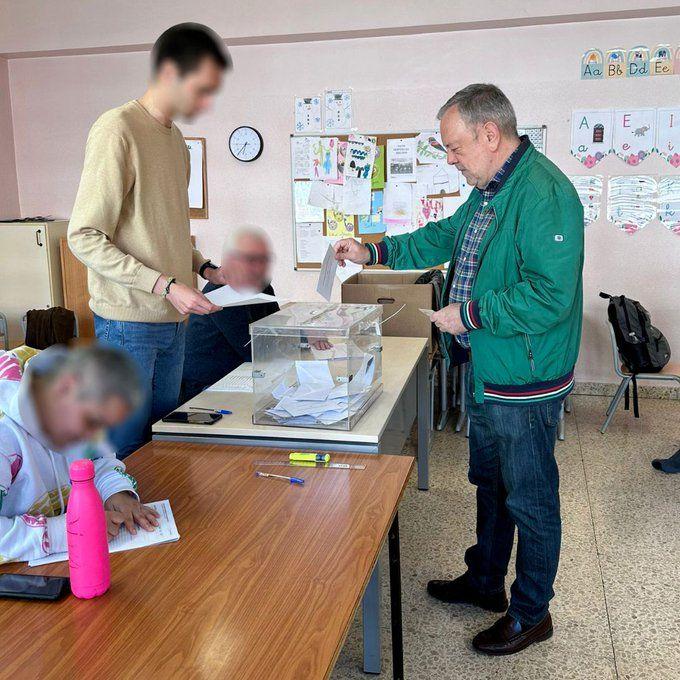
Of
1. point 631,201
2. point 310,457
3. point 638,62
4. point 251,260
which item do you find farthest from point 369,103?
point 251,260

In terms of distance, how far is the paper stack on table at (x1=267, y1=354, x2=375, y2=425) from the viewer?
1.78 metres

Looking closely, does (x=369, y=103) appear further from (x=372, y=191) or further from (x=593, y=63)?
(x=593, y=63)

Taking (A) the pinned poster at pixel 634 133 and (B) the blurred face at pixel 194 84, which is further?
(A) the pinned poster at pixel 634 133

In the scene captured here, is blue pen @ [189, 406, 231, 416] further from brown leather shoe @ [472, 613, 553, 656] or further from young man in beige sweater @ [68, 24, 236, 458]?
brown leather shoe @ [472, 613, 553, 656]

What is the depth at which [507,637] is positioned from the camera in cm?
195

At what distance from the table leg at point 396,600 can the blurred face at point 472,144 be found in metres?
0.87

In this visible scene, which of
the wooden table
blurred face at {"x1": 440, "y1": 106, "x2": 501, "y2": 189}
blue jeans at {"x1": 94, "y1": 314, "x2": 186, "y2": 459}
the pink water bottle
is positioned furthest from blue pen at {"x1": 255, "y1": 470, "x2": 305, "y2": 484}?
blurred face at {"x1": 440, "y1": 106, "x2": 501, "y2": 189}

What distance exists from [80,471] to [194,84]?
74cm

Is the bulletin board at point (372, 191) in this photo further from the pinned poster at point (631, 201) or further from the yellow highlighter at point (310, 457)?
the yellow highlighter at point (310, 457)

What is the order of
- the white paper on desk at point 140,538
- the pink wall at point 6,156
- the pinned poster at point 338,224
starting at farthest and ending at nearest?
1. the pink wall at point 6,156
2. the pinned poster at point 338,224
3. the white paper on desk at point 140,538

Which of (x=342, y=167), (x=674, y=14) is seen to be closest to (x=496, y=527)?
(x=342, y=167)

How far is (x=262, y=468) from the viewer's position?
162cm

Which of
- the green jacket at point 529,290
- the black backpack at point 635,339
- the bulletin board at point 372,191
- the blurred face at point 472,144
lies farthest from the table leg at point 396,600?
the bulletin board at point 372,191

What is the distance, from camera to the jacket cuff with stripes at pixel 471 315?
1.73 meters
